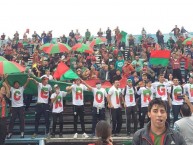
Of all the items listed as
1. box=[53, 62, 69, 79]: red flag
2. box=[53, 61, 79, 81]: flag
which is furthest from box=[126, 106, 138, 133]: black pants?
box=[53, 62, 69, 79]: red flag

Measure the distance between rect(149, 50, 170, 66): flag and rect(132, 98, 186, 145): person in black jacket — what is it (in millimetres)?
12244

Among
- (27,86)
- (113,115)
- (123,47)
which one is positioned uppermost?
(123,47)

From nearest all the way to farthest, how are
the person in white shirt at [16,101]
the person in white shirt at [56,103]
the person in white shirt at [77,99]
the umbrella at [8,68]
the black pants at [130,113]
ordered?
the umbrella at [8,68] → the person in white shirt at [16,101] → the person in white shirt at [56,103] → the person in white shirt at [77,99] → the black pants at [130,113]

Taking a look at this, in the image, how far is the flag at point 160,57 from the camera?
50.9ft

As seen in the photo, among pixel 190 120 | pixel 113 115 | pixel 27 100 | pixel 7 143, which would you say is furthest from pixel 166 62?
pixel 190 120

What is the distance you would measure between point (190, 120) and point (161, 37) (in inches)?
720

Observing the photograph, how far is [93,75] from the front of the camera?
1275cm

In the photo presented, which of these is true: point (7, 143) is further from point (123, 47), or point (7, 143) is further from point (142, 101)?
point (123, 47)

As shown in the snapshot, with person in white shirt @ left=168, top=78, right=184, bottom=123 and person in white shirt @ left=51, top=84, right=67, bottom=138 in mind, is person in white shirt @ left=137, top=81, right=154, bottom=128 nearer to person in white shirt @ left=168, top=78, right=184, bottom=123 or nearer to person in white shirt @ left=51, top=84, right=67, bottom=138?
person in white shirt @ left=168, top=78, right=184, bottom=123

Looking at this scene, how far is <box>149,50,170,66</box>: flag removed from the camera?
1552 cm

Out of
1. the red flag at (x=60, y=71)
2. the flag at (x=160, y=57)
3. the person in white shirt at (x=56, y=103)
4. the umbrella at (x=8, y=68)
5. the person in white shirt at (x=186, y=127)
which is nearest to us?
the person in white shirt at (x=186, y=127)

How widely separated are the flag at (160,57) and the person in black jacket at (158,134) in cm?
1224

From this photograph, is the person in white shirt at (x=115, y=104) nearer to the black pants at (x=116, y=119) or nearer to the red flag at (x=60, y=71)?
the black pants at (x=116, y=119)

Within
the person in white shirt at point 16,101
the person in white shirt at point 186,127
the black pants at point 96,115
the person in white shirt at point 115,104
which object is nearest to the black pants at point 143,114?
the person in white shirt at point 115,104
